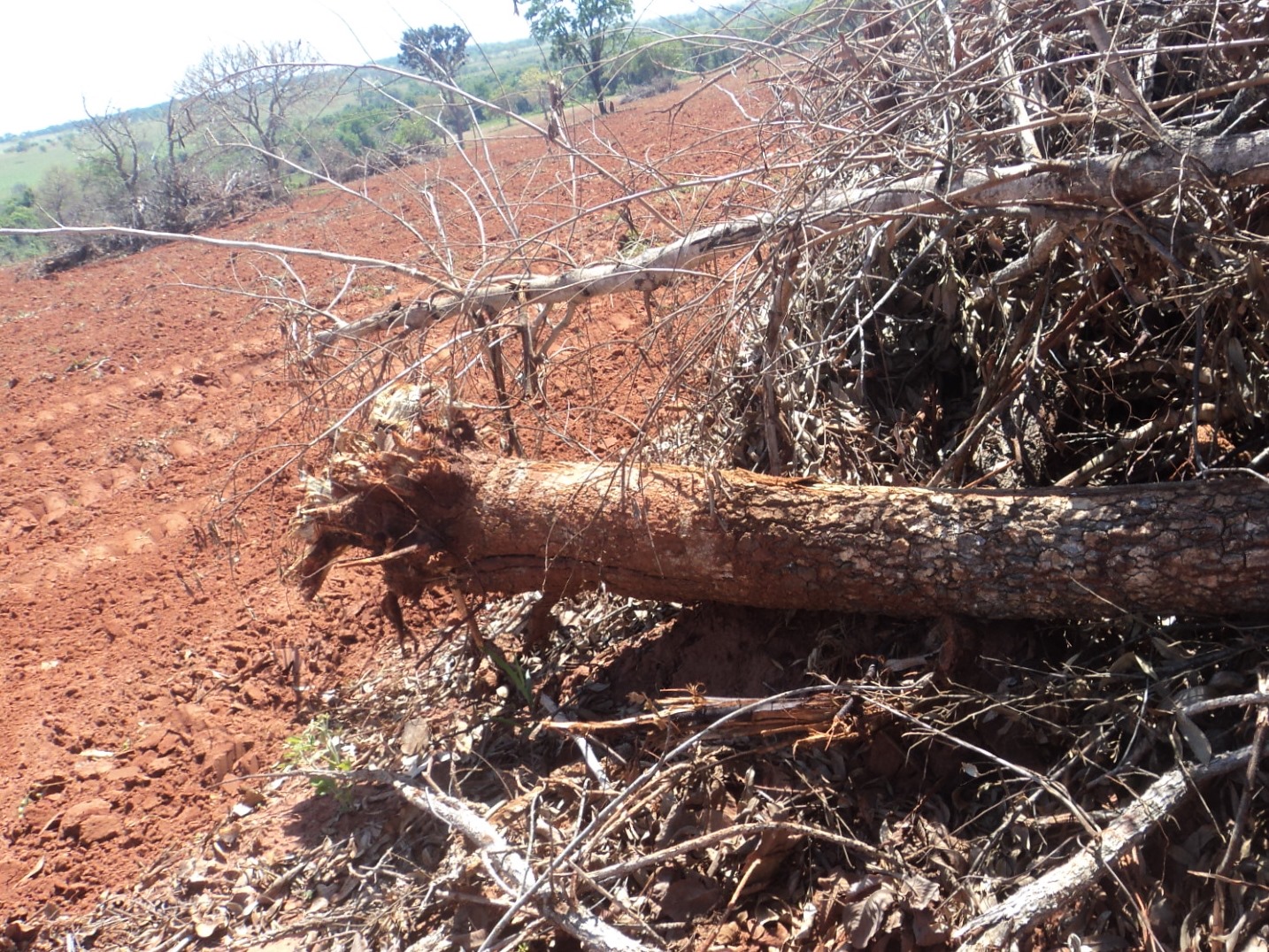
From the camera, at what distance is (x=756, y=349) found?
3559 millimetres

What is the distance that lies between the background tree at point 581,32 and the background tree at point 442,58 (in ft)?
1.06

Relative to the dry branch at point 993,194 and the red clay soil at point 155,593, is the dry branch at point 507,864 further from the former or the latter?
the dry branch at point 993,194

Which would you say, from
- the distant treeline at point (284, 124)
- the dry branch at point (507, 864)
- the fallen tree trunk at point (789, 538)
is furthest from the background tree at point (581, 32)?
the dry branch at point (507, 864)

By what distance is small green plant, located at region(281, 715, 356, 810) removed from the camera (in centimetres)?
319

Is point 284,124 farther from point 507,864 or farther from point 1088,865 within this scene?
point 1088,865

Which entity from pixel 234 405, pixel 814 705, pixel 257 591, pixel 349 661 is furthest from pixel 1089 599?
pixel 234 405

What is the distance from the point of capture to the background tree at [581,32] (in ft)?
10.6

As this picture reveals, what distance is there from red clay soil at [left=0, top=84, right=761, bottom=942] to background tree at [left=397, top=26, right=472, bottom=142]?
0.23 meters

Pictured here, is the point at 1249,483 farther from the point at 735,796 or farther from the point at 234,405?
the point at 234,405

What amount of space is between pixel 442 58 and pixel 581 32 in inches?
33.2

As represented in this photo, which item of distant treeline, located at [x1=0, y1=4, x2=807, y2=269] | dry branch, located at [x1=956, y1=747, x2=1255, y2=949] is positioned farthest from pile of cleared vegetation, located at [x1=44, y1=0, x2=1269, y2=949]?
distant treeline, located at [x1=0, y1=4, x2=807, y2=269]

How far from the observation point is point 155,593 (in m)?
4.53

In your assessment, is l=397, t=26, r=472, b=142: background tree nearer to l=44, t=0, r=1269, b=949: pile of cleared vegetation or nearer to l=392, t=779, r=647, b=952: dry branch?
l=44, t=0, r=1269, b=949: pile of cleared vegetation

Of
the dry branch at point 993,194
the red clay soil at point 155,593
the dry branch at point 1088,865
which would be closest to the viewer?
the dry branch at point 1088,865
